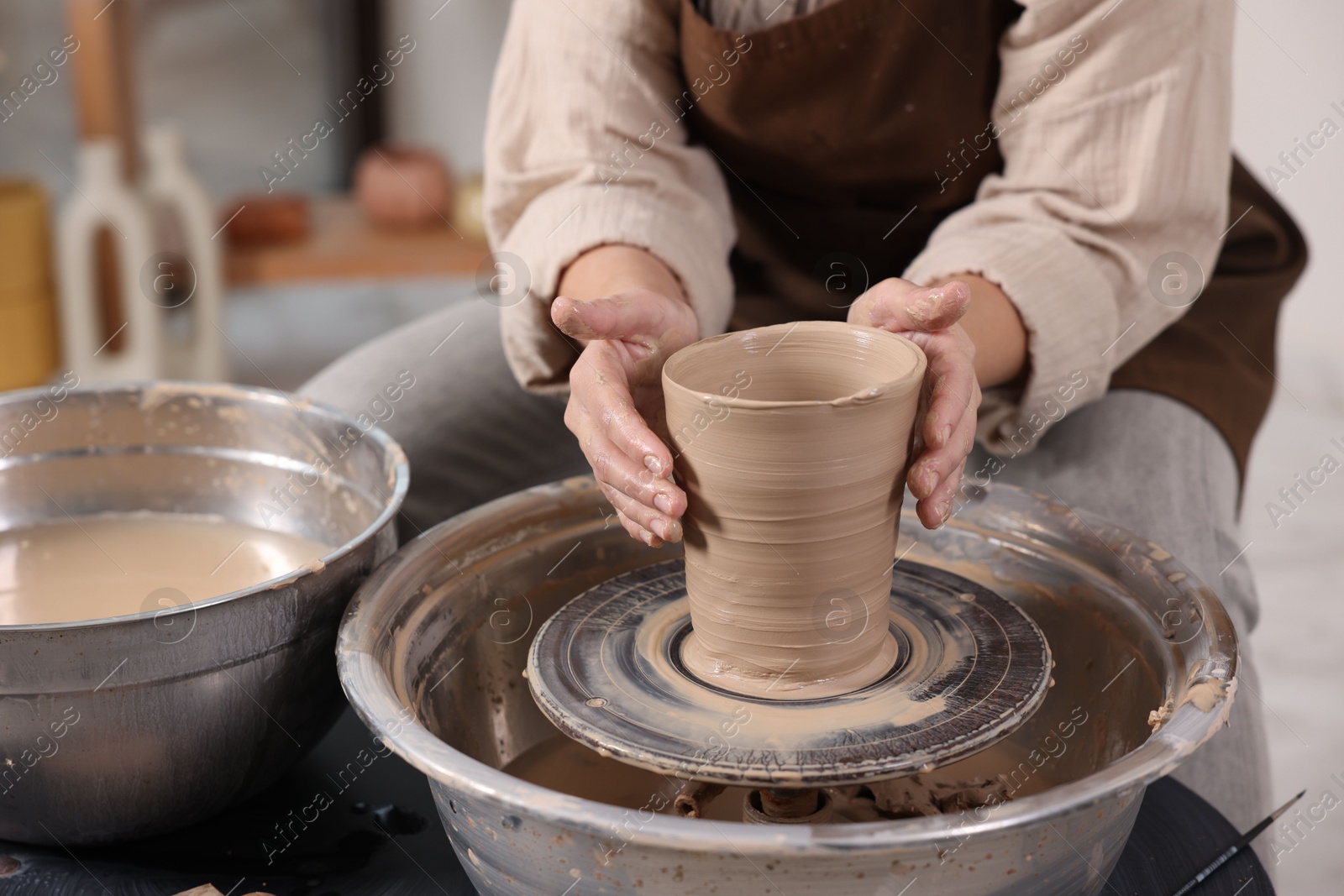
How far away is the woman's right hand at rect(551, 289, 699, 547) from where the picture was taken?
0.73 meters

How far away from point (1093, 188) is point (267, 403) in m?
0.75

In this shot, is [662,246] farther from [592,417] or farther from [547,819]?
[547,819]

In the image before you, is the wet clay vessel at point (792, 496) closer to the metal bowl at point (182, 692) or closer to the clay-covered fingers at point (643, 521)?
the clay-covered fingers at point (643, 521)

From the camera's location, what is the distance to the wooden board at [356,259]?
2807 mm

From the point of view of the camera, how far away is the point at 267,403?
1042 millimetres

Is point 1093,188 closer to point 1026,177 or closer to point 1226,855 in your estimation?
point 1026,177

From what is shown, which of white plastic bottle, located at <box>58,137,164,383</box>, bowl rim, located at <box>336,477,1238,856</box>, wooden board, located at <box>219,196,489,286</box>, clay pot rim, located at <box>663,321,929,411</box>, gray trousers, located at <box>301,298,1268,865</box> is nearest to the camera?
bowl rim, located at <box>336,477,1238,856</box>

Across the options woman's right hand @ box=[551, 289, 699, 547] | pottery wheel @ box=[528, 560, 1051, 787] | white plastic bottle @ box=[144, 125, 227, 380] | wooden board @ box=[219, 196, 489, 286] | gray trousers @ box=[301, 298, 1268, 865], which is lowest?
wooden board @ box=[219, 196, 489, 286]

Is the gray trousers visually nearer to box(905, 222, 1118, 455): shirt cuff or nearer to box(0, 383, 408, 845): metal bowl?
box(905, 222, 1118, 455): shirt cuff

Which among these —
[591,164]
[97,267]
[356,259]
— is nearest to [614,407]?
[591,164]

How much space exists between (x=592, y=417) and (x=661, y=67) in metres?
0.58

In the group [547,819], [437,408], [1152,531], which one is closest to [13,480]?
[437,408]

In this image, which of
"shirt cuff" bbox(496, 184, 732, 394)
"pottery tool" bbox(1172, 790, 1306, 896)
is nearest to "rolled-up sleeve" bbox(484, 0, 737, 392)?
"shirt cuff" bbox(496, 184, 732, 394)

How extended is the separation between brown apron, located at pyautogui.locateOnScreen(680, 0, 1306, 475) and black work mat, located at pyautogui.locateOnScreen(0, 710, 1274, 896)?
0.48m
